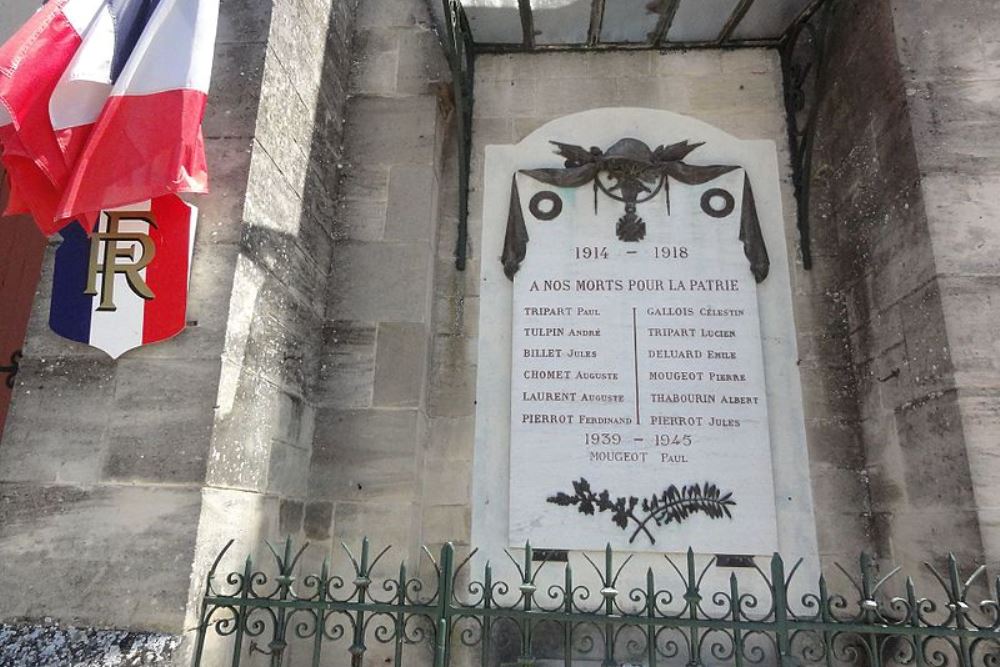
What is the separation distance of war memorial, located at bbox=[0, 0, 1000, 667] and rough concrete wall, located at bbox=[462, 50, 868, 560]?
2 cm

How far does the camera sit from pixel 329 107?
450cm

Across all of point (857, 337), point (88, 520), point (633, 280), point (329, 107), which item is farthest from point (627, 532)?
point (329, 107)

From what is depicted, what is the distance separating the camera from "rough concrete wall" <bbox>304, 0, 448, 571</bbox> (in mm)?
3988

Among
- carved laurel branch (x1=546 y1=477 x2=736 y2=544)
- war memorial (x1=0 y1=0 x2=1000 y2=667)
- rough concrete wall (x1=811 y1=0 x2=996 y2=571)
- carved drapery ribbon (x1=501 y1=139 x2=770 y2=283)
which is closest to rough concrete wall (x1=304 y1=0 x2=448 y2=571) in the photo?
war memorial (x1=0 y1=0 x2=1000 y2=667)

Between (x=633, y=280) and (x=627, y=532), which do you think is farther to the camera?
(x=633, y=280)

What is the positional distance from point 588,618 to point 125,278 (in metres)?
2.50

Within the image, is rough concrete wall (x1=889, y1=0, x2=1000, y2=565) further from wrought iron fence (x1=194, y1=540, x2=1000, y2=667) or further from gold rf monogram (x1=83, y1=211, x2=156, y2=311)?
gold rf monogram (x1=83, y1=211, x2=156, y2=311)

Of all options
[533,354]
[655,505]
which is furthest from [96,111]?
[655,505]

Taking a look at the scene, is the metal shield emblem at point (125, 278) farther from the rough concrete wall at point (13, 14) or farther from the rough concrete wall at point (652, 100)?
the rough concrete wall at point (13, 14)

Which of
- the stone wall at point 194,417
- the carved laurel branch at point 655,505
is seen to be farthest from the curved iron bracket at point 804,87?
the stone wall at point 194,417

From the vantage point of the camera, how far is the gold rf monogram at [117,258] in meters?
3.08

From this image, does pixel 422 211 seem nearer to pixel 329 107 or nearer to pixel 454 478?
pixel 329 107

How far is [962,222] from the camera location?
3600mm

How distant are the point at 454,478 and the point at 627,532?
3.51 ft
